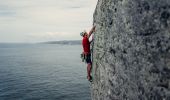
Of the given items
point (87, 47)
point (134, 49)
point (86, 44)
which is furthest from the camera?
point (87, 47)

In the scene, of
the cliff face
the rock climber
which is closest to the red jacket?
the rock climber

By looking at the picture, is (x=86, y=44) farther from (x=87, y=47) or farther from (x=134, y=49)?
(x=134, y=49)

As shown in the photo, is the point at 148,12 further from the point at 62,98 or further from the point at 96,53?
the point at 62,98

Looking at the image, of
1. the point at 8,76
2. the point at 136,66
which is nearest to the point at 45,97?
the point at 8,76

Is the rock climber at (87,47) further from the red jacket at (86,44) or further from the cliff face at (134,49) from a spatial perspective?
the cliff face at (134,49)

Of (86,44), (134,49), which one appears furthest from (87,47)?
(134,49)

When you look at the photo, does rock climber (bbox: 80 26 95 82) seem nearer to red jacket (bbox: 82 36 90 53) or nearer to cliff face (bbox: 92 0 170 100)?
red jacket (bbox: 82 36 90 53)

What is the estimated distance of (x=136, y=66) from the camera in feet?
41.2

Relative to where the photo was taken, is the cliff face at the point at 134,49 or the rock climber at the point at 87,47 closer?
the cliff face at the point at 134,49

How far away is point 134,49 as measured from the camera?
496 inches

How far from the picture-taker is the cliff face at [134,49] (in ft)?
36.7

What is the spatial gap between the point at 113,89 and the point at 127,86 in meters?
1.41

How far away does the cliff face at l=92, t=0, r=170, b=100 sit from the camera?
11.2m

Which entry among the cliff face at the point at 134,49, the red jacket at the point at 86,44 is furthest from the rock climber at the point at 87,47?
the cliff face at the point at 134,49
